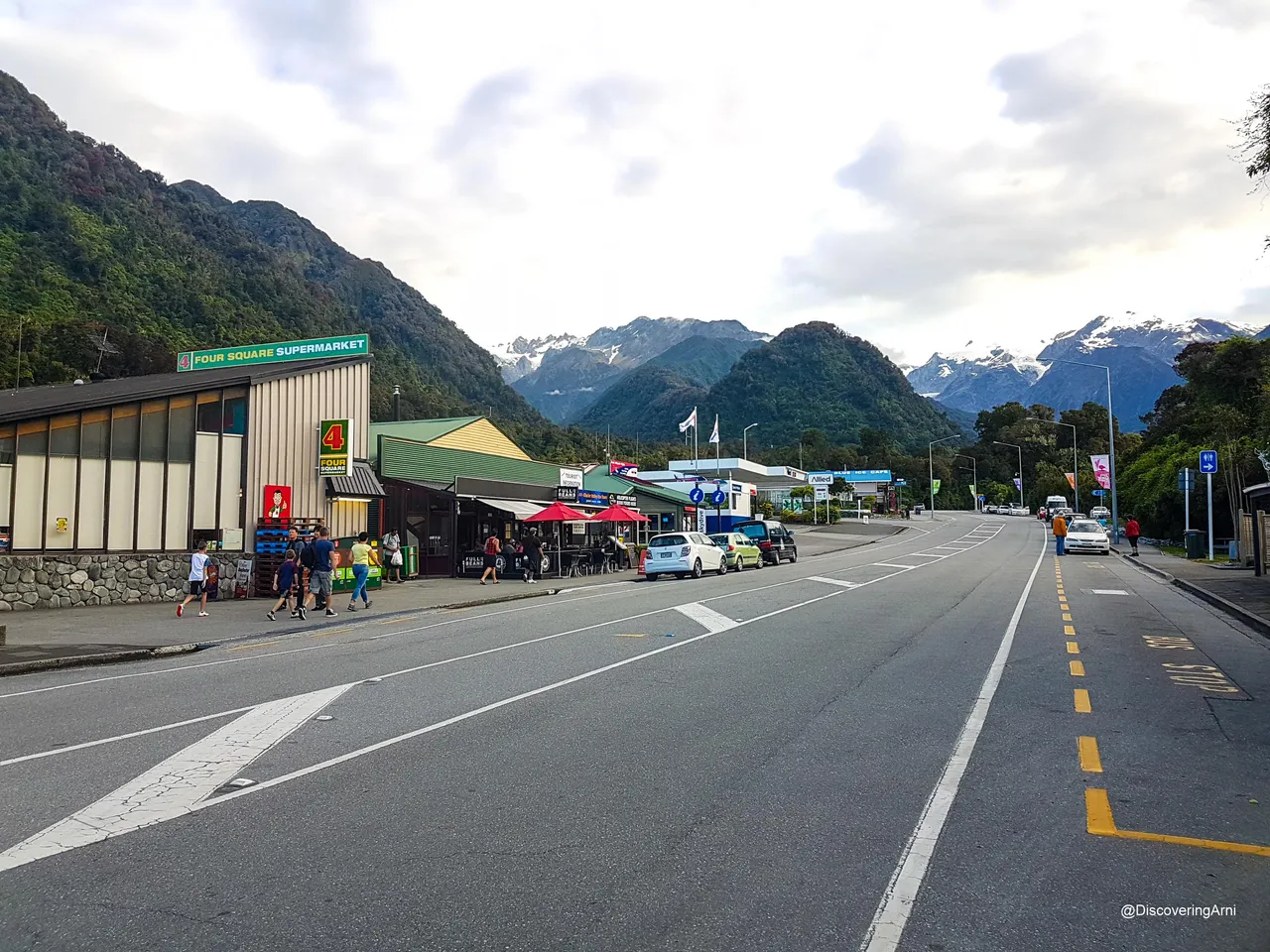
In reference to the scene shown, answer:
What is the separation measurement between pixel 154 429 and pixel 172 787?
56.3 feet

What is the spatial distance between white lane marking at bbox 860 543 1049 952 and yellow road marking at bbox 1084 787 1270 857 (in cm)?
79

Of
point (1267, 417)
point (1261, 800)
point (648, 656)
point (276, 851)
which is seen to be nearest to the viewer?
point (276, 851)

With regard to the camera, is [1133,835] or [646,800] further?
[646,800]

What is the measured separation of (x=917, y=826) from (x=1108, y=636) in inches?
382

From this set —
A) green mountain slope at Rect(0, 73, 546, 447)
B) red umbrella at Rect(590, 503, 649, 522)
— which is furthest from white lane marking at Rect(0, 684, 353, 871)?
green mountain slope at Rect(0, 73, 546, 447)

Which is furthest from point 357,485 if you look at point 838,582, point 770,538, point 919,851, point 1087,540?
point 1087,540

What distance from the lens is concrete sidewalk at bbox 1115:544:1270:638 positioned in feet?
50.3

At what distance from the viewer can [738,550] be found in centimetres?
3259

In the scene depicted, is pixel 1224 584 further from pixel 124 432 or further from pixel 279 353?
pixel 279 353

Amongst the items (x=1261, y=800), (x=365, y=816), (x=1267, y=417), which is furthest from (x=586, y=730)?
(x=1267, y=417)

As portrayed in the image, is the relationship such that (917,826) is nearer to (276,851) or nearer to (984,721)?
(984,721)

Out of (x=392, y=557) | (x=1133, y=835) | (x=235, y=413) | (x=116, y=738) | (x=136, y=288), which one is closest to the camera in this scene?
(x=1133, y=835)

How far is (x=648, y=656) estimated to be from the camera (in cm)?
1113

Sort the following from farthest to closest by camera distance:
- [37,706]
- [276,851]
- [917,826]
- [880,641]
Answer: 1. [880,641]
2. [37,706]
3. [917,826]
4. [276,851]
